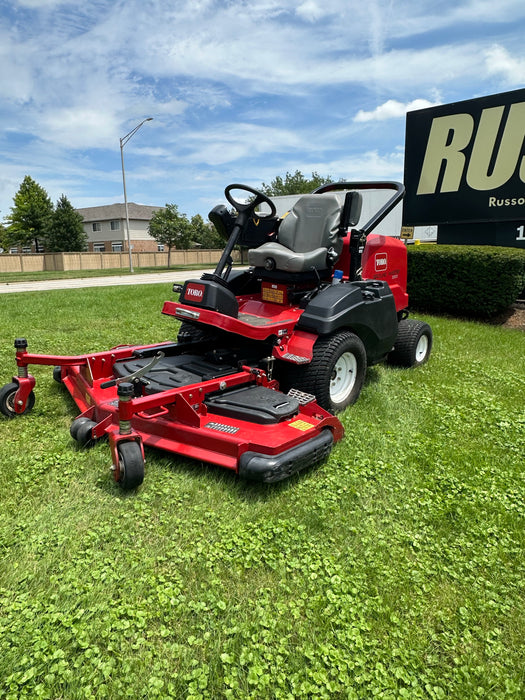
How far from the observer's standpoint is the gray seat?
4.77m

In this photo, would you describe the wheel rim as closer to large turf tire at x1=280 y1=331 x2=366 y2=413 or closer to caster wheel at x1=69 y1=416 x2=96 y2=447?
caster wheel at x1=69 y1=416 x2=96 y2=447

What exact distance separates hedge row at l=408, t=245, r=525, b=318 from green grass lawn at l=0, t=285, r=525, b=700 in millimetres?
5756

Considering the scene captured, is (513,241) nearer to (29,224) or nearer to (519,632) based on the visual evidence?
(519,632)

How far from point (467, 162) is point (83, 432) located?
374 inches

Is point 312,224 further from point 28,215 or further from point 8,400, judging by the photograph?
point 28,215

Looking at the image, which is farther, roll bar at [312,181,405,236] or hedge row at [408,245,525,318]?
hedge row at [408,245,525,318]

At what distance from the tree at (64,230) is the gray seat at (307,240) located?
38.4 metres

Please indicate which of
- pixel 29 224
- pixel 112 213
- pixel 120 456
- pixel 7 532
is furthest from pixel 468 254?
pixel 112 213

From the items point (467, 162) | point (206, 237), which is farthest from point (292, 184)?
point (467, 162)

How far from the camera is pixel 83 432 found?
12.2 ft

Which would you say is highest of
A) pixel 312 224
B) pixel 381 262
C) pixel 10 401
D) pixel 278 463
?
pixel 312 224

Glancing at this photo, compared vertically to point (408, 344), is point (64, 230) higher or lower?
higher

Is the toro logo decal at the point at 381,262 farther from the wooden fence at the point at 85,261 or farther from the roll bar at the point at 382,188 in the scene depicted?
the wooden fence at the point at 85,261

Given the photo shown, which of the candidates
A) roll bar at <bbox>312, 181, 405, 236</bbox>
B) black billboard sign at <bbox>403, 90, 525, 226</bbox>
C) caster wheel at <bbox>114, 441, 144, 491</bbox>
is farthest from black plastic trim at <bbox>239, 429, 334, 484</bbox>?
black billboard sign at <bbox>403, 90, 525, 226</bbox>
